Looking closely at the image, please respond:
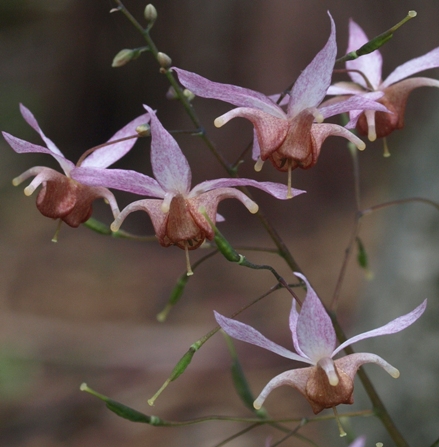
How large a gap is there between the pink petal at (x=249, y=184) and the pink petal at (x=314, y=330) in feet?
0.61

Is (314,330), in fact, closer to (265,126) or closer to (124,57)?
(265,126)

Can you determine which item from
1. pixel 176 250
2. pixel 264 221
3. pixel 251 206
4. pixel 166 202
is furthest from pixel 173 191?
pixel 176 250

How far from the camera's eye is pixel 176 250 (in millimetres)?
7105

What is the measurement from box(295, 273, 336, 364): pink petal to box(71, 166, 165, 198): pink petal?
0.38 metres

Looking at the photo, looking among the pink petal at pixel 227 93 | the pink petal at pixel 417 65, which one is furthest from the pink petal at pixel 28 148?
the pink petal at pixel 417 65

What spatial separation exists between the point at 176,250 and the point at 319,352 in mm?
5824

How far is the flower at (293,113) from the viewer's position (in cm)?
126

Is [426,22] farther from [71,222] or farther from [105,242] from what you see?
[71,222]

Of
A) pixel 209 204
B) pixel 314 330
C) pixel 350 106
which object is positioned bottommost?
pixel 314 330

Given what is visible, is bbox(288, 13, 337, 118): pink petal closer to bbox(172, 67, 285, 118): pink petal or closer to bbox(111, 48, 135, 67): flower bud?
bbox(172, 67, 285, 118): pink petal

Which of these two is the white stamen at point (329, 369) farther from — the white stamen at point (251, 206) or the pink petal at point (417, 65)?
the pink petal at point (417, 65)

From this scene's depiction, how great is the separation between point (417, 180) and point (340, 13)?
10.3 ft

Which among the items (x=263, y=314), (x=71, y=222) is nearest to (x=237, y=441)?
(x=263, y=314)

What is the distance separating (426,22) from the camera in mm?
6789
